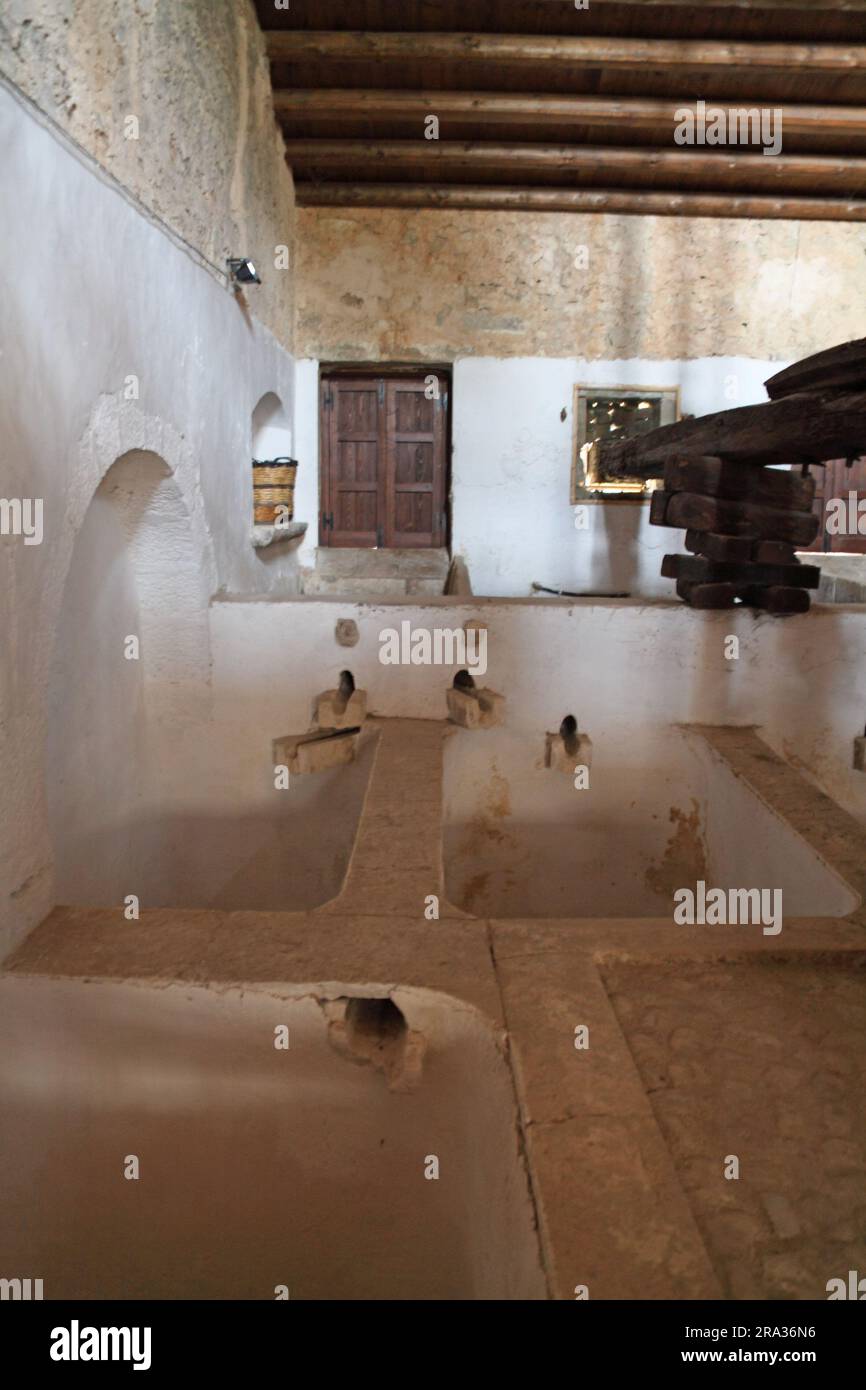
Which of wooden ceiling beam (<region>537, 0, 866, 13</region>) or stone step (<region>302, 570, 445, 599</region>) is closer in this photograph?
wooden ceiling beam (<region>537, 0, 866, 13</region>)

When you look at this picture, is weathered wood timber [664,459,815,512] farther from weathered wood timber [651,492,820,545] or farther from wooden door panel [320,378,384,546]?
wooden door panel [320,378,384,546]

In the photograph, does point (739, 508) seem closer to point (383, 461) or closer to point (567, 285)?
point (567, 285)

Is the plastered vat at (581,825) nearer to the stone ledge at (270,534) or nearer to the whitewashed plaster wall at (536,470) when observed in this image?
the stone ledge at (270,534)

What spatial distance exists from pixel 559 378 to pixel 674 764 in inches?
182

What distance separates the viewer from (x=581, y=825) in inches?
197

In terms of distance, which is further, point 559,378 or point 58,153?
point 559,378

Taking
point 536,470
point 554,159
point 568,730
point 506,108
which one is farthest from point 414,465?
point 568,730

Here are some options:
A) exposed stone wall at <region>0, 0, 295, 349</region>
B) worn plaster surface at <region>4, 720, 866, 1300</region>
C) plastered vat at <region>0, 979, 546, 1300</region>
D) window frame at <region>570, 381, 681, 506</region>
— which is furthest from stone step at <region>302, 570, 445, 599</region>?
plastered vat at <region>0, 979, 546, 1300</region>

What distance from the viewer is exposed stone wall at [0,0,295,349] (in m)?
2.76

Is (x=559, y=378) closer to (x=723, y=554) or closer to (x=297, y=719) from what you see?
(x=723, y=554)

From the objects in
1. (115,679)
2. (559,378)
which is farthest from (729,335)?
(115,679)

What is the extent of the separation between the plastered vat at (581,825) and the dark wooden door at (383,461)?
421cm

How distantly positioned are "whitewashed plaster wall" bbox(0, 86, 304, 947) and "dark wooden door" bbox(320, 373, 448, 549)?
13.0 ft

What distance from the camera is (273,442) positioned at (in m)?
7.61
